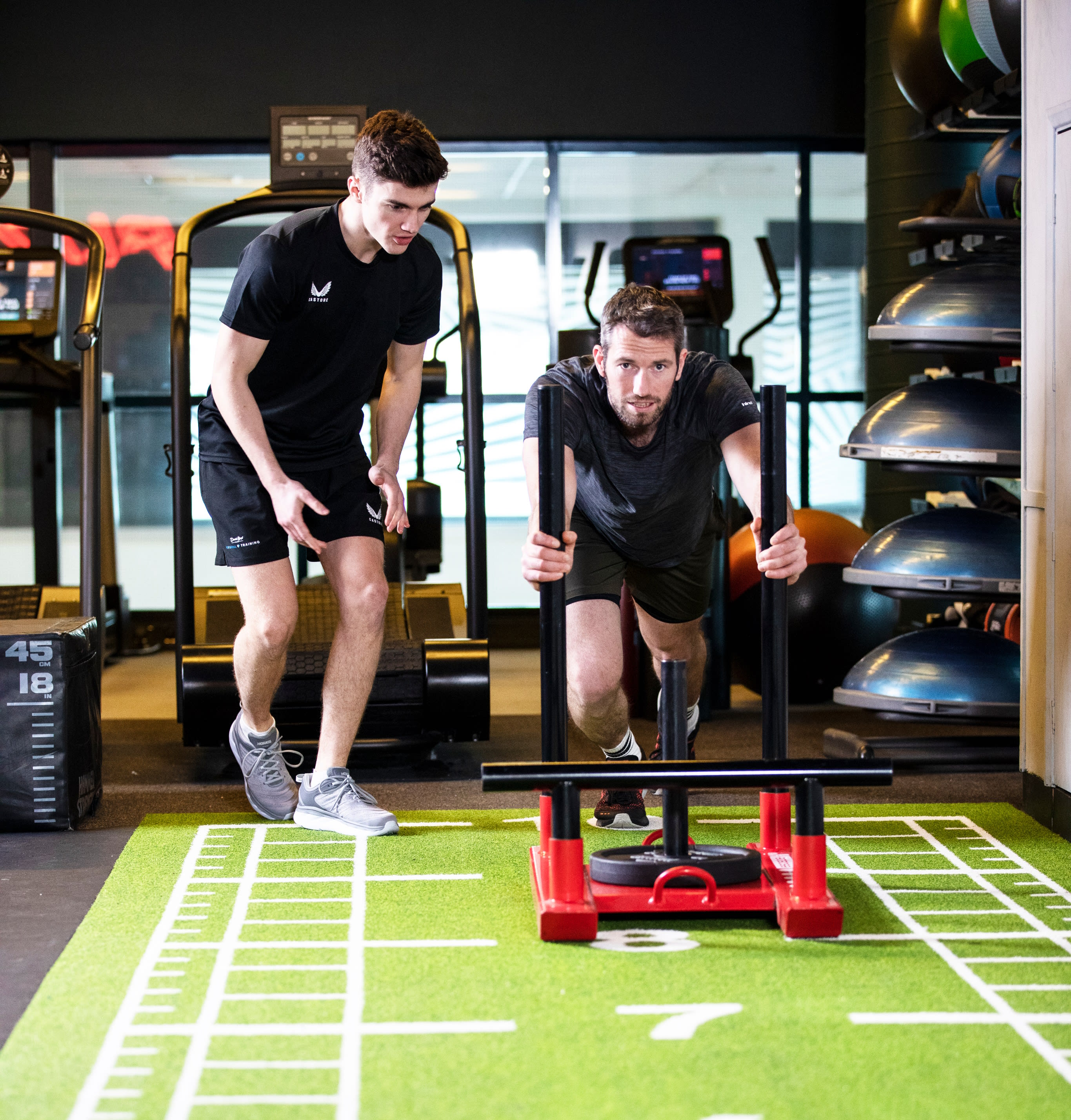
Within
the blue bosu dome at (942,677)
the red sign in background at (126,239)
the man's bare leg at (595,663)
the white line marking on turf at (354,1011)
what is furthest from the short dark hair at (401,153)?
the red sign in background at (126,239)

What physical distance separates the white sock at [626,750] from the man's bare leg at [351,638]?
60 cm

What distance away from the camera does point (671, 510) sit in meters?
3.05

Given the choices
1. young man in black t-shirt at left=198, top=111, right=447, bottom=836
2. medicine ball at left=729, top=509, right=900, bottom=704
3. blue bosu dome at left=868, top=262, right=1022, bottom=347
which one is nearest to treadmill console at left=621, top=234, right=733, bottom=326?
medicine ball at left=729, top=509, right=900, bottom=704

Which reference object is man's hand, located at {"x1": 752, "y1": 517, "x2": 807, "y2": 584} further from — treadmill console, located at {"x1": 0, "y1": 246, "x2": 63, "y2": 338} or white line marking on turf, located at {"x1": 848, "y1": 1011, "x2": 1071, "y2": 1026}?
treadmill console, located at {"x1": 0, "y1": 246, "x2": 63, "y2": 338}

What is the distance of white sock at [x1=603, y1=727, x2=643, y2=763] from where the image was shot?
10.4ft

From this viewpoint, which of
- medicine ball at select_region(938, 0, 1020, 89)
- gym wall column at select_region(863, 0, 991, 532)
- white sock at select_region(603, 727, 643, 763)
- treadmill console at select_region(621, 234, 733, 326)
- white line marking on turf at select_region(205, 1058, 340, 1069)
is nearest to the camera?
white line marking on turf at select_region(205, 1058, 340, 1069)

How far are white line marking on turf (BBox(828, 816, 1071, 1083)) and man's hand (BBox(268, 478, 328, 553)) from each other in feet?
4.43

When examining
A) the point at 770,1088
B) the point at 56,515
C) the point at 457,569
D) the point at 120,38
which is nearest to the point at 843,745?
the point at 770,1088

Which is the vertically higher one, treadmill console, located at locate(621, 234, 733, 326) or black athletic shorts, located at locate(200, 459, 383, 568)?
treadmill console, located at locate(621, 234, 733, 326)

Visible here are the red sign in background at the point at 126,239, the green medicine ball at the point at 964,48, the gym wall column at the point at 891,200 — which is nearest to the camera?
the green medicine ball at the point at 964,48

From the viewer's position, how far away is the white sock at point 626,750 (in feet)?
10.4

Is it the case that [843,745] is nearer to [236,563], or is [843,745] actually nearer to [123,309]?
[236,563]

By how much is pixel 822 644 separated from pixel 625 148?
3.18 metres

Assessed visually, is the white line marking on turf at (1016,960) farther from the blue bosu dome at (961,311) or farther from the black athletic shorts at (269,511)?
the blue bosu dome at (961,311)
